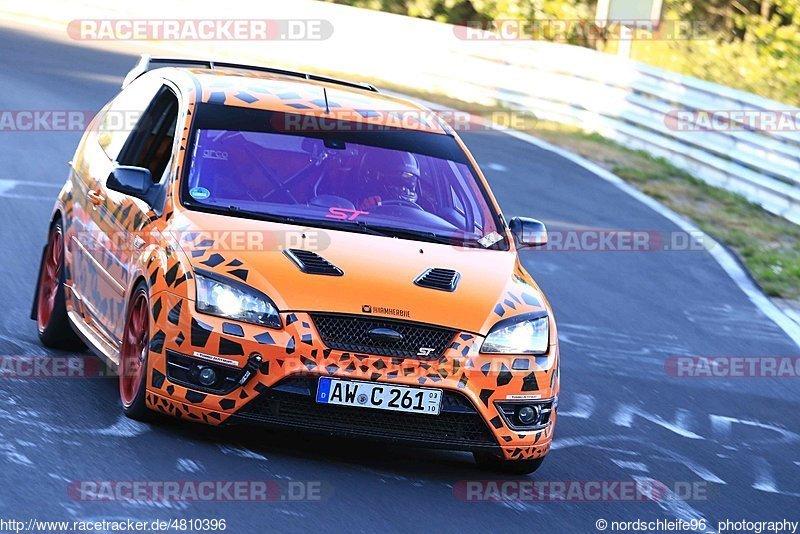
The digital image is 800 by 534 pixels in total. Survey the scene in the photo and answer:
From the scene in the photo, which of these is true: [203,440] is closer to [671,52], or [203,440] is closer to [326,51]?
[326,51]

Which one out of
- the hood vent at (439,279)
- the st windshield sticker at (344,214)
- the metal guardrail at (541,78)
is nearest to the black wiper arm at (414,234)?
the st windshield sticker at (344,214)

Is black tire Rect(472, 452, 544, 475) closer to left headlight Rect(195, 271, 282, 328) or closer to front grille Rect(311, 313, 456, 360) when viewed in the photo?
front grille Rect(311, 313, 456, 360)

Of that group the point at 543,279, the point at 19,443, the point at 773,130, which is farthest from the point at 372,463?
the point at 773,130

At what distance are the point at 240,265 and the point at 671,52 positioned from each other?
21924mm

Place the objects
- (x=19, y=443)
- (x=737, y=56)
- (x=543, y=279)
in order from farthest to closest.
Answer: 1. (x=737, y=56)
2. (x=543, y=279)
3. (x=19, y=443)

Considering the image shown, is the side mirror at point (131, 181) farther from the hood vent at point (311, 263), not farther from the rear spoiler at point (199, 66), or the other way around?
the rear spoiler at point (199, 66)

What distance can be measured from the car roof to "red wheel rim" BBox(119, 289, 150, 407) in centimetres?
127

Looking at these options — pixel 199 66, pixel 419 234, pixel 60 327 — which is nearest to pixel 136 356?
pixel 419 234

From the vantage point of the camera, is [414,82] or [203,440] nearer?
A: [203,440]

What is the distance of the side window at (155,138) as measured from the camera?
25.3 feet

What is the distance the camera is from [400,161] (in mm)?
7926

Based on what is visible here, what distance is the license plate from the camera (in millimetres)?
6488

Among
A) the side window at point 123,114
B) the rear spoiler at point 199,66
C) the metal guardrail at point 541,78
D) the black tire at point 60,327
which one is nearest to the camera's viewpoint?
the side window at point 123,114

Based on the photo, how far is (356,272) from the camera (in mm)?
6758
